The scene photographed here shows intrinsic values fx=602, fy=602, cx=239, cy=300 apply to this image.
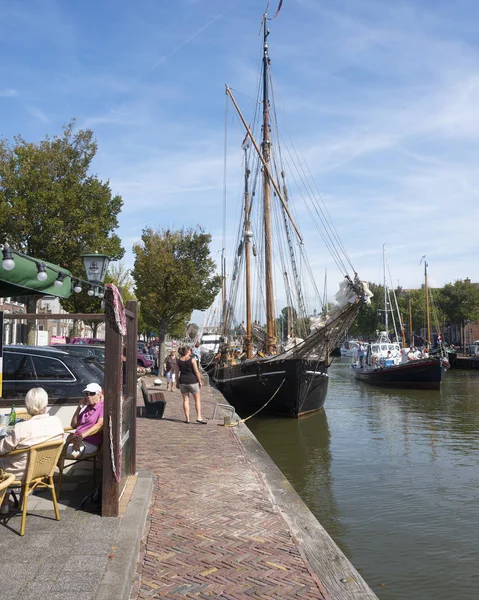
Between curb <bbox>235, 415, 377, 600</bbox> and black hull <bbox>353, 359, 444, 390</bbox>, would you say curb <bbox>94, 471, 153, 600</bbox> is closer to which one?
curb <bbox>235, 415, 377, 600</bbox>

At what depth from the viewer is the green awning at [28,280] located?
578cm

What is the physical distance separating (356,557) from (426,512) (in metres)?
2.68

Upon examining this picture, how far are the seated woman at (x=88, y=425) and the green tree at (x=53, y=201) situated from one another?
14554 mm

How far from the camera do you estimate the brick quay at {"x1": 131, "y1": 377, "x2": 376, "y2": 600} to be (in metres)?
4.79

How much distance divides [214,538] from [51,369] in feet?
12.9

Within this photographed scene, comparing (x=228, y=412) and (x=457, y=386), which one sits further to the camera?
(x=457, y=386)

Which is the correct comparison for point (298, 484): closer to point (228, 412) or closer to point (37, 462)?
point (228, 412)

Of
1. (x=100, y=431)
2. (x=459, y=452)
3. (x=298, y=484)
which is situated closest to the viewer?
(x=100, y=431)

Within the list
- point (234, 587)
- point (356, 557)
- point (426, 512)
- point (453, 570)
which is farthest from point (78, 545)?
point (426, 512)

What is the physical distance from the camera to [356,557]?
25.9 feet

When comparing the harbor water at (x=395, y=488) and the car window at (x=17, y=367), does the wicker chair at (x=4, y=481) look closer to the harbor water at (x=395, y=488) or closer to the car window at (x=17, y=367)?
the car window at (x=17, y=367)

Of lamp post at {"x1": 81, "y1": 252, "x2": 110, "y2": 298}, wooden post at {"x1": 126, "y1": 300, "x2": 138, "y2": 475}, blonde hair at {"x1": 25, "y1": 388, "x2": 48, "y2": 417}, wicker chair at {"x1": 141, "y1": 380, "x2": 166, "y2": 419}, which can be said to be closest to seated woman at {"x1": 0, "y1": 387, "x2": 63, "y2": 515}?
blonde hair at {"x1": 25, "y1": 388, "x2": 48, "y2": 417}

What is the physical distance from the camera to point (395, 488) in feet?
38.6

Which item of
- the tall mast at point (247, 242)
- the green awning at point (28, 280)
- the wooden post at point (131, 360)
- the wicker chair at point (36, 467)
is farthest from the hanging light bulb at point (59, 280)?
the tall mast at point (247, 242)
